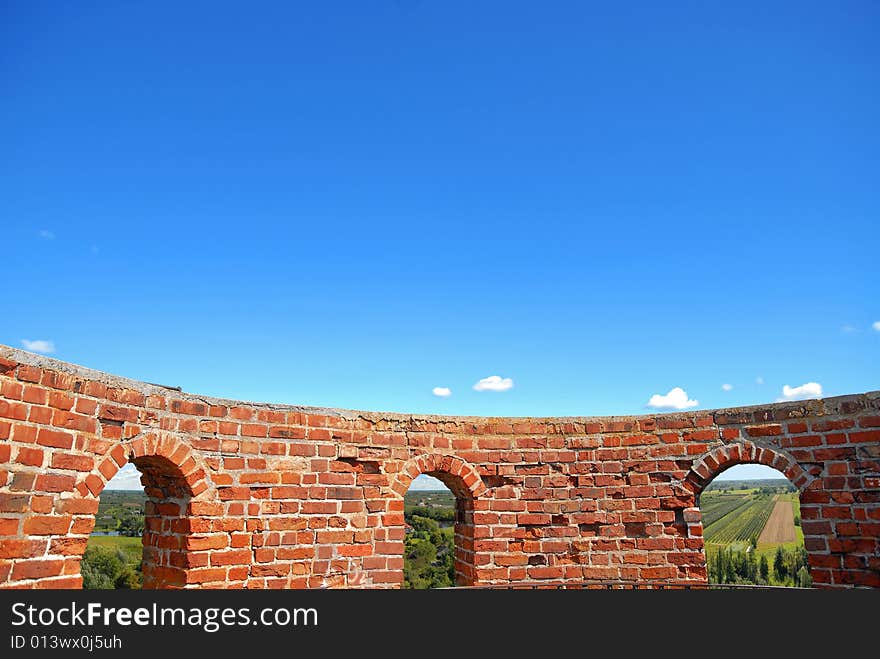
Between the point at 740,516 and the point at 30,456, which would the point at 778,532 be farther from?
the point at 30,456

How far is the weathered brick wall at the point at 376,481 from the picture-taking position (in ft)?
13.9

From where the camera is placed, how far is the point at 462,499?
6.64m

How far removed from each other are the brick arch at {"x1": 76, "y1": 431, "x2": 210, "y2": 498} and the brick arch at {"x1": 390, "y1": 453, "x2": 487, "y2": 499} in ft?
6.58

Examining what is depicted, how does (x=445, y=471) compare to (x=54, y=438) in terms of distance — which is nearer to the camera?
(x=54, y=438)

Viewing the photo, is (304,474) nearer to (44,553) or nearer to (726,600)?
(44,553)

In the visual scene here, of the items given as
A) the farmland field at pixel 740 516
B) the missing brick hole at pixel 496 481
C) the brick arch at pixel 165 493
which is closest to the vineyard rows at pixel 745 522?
the farmland field at pixel 740 516

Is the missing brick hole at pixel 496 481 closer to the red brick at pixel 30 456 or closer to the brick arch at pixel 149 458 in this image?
the brick arch at pixel 149 458

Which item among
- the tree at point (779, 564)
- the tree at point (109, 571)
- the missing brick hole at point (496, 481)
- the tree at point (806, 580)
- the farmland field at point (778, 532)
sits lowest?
the tree at point (109, 571)

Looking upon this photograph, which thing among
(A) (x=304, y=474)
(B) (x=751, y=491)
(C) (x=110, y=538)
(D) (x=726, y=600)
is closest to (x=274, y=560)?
(A) (x=304, y=474)

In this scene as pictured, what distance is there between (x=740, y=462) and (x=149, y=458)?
5811 mm

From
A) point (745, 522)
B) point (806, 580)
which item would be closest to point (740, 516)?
point (745, 522)

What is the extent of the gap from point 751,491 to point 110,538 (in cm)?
3412

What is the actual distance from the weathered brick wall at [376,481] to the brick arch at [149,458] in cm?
1

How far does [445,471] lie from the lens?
20.9 feet
